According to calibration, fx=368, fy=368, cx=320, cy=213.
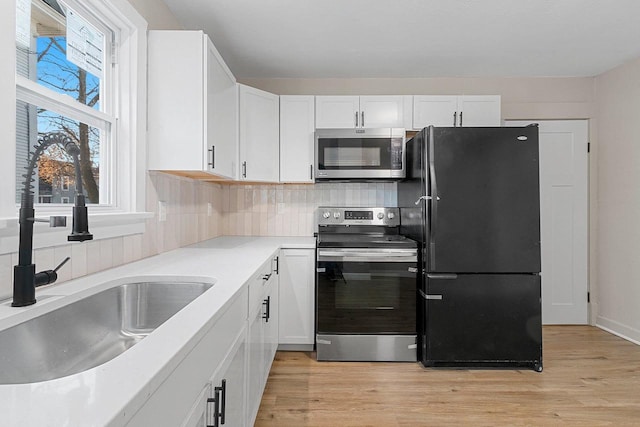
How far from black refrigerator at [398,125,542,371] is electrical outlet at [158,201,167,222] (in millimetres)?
1671

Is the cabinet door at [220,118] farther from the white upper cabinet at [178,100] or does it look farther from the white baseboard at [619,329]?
the white baseboard at [619,329]

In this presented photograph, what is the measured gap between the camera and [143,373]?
61cm

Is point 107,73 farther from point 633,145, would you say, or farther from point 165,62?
point 633,145

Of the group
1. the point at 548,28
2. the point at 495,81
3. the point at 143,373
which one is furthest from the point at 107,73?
the point at 495,81

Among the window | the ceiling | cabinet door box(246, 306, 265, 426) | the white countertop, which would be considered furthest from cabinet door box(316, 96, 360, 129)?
the white countertop

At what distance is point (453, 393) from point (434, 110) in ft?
7.09

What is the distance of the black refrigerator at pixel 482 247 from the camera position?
2.47m

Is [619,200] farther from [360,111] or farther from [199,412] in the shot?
[199,412]

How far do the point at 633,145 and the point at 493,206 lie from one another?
1641mm

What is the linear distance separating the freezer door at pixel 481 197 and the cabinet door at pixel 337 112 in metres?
0.83

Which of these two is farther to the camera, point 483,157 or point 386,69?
point 386,69

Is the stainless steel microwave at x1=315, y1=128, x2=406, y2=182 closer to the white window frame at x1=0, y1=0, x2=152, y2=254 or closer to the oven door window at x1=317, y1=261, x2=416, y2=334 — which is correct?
the oven door window at x1=317, y1=261, x2=416, y2=334

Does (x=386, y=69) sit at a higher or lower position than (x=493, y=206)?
higher

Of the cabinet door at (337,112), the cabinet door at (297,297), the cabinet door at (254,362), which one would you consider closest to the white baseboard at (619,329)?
the cabinet door at (297,297)
